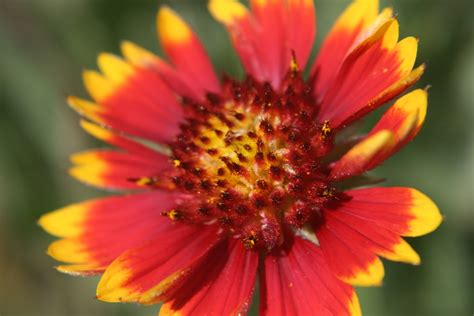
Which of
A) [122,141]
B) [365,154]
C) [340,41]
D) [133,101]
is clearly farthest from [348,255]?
[133,101]

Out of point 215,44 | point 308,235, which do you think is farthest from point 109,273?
point 215,44

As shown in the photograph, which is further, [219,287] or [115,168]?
[115,168]

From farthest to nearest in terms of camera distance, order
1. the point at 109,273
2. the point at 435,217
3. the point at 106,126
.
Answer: the point at 106,126 → the point at 109,273 → the point at 435,217

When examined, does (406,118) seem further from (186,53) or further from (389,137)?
(186,53)

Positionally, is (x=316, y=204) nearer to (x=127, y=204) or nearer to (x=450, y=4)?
(x=127, y=204)

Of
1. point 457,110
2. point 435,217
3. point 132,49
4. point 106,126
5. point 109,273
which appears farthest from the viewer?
point 457,110

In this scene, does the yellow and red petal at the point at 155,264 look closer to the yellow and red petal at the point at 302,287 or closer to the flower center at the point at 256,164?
the flower center at the point at 256,164
